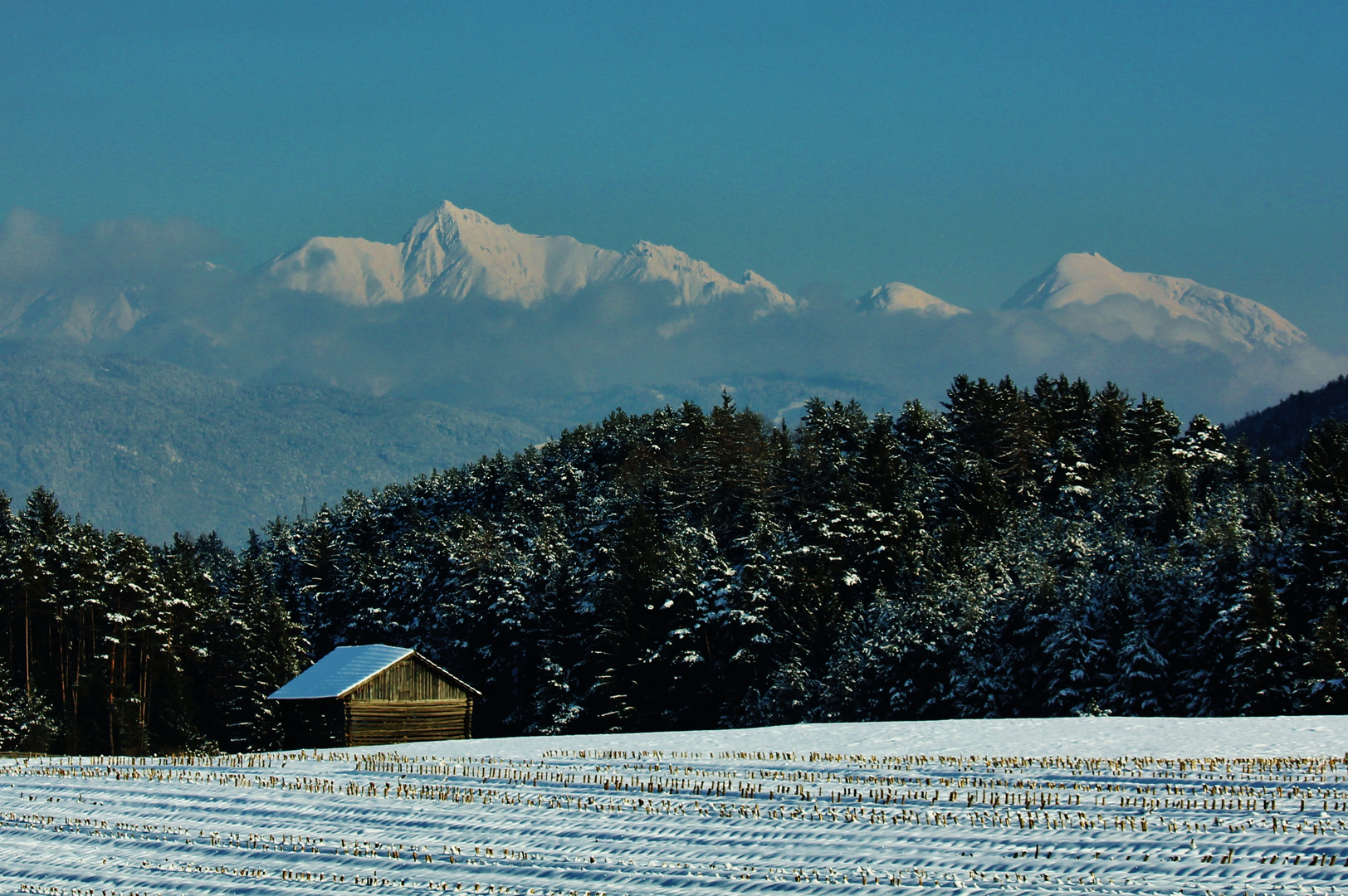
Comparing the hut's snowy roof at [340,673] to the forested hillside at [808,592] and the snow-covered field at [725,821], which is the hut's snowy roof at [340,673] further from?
the snow-covered field at [725,821]

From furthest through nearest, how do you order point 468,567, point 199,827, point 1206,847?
point 468,567
point 199,827
point 1206,847

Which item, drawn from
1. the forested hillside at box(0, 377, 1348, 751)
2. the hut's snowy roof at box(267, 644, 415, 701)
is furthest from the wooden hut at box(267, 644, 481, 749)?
the forested hillside at box(0, 377, 1348, 751)

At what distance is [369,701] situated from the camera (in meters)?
58.0

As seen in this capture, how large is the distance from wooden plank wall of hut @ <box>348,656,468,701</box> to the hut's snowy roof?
1.19ft

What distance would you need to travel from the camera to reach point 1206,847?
21.5 meters

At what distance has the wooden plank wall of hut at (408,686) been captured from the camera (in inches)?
2293

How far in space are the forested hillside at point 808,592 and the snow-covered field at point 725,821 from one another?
18071 mm

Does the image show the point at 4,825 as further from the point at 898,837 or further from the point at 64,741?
the point at 64,741

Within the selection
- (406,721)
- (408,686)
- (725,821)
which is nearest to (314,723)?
(406,721)

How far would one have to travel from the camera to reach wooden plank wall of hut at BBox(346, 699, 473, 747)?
57.4 m

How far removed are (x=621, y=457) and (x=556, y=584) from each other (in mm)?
40081

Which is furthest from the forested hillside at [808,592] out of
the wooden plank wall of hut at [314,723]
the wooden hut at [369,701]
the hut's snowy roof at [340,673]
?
the hut's snowy roof at [340,673]

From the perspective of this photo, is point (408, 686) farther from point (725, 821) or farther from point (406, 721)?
point (725, 821)

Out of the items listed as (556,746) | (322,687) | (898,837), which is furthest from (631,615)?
(898,837)
